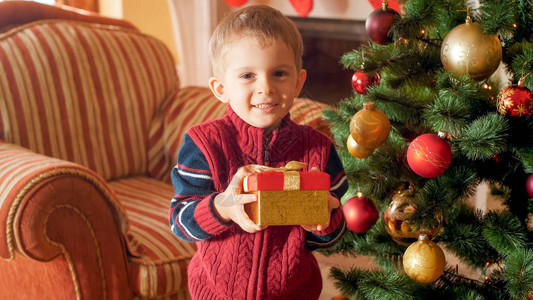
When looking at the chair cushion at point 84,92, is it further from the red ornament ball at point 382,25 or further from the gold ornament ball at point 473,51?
the gold ornament ball at point 473,51

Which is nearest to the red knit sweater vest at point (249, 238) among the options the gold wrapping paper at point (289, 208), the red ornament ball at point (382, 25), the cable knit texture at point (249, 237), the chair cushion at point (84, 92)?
the cable knit texture at point (249, 237)

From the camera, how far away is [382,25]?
114cm

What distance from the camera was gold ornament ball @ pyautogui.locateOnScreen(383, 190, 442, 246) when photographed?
1.12 m

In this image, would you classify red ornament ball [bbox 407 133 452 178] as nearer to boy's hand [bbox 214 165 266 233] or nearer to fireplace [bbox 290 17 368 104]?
boy's hand [bbox 214 165 266 233]

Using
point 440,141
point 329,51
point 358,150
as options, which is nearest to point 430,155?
point 440,141

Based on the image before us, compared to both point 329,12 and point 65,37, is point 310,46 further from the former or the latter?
point 65,37

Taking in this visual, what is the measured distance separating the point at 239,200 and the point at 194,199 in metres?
0.12

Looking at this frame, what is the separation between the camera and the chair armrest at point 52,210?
1.11m

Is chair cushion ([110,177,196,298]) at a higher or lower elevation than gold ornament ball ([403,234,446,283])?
lower

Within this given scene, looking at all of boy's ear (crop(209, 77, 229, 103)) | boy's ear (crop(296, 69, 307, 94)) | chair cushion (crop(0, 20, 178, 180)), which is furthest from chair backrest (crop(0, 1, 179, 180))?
boy's ear (crop(296, 69, 307, 94))

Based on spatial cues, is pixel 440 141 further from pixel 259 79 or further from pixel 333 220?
pixel 259 79

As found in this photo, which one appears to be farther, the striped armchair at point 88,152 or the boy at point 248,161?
the striped armchair at point 88,152

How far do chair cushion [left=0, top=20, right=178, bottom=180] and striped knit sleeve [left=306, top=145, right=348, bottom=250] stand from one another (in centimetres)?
103

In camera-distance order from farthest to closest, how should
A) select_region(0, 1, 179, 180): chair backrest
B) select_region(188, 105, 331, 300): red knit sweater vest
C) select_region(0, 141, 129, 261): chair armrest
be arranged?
select_region(0, 1, 179, 180): chair backrest < select_region(0, 141, 129, 261): chair armrest < select_region(188, 105, 331, 300): red knit sweater vest
